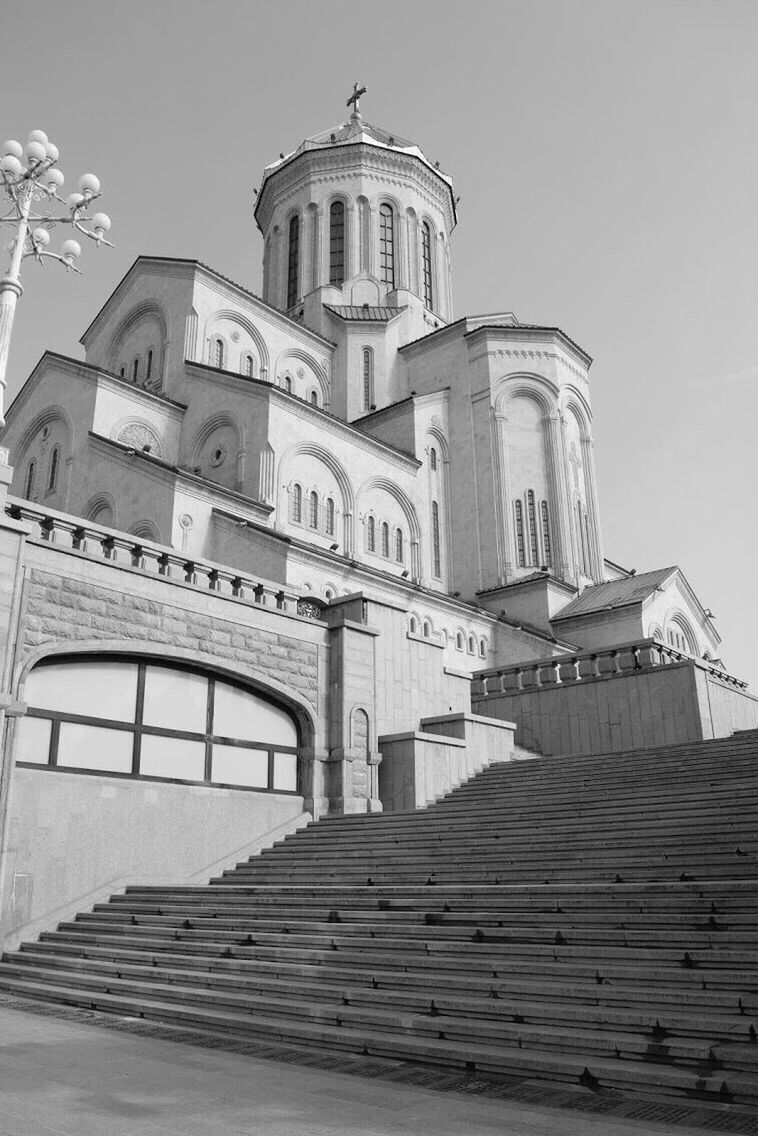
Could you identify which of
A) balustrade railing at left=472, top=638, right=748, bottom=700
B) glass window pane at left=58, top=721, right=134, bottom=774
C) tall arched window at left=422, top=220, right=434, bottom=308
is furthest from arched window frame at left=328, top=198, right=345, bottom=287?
glass window pane at left=58, top=721, right=134, bottom=774

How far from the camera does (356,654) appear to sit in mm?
17156

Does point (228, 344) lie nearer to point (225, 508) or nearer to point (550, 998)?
point (225, 508)

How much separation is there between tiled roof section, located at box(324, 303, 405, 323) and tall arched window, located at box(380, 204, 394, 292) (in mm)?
2366

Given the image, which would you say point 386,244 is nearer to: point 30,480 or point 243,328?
point 243,328

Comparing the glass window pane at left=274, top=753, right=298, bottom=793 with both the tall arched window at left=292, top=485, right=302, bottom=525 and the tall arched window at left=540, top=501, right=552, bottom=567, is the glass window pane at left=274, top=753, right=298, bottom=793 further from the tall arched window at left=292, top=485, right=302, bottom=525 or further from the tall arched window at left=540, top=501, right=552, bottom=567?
the tall arched window at left=540, top=501, right=552, bottom=567

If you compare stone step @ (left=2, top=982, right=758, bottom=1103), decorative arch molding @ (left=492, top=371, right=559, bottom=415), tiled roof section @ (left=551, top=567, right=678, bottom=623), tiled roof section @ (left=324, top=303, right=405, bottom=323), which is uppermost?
tiled roof section @ (left=324, top=303, right=405, bottom=323)

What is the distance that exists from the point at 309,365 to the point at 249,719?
95.0ft

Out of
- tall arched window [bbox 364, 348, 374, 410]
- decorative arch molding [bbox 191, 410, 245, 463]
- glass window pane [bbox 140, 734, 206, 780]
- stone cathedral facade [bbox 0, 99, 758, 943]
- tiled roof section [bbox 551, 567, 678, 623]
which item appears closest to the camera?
stone cathedral facade [bbox 0, 99, 758, 943]

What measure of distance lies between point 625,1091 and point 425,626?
25.1 m

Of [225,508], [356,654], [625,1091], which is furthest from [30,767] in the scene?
[225,508]

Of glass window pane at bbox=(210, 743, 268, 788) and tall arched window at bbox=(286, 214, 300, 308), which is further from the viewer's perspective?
tall arched window at bbox=(286, 214, 300, 308)

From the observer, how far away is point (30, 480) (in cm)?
3102

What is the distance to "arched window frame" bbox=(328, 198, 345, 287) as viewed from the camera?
45.8 m

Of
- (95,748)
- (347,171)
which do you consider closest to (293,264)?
(347,171)
